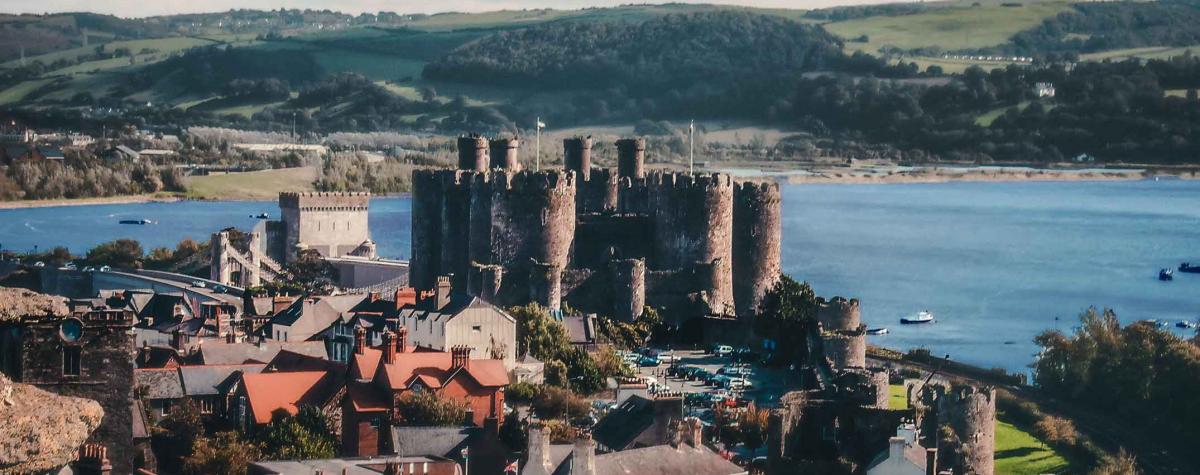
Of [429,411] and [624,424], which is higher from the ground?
[429,411]

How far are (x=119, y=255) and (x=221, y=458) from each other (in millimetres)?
44593

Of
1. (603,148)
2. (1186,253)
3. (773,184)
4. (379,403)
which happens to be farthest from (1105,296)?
(603,148)

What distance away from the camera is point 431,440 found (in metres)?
34.9

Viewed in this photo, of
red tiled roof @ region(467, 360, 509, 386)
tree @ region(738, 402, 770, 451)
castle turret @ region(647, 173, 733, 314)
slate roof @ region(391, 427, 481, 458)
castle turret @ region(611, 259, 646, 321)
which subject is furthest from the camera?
castle turret @ region(647, 173, 733, 314)

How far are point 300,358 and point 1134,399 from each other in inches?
772

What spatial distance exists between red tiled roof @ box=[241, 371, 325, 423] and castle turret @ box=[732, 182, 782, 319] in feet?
64.5

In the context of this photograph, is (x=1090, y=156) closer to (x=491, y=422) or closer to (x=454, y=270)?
(x=454, y=270)

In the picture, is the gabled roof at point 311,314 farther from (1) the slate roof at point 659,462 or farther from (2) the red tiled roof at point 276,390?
(1) the slate roof at point 659,462

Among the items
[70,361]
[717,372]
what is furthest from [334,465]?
[717,372]

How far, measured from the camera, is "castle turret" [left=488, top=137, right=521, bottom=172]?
59.7 meters

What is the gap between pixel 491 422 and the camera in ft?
119

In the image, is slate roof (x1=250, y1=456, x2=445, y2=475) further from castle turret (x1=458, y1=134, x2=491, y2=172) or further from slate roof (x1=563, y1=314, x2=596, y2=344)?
castle turret (x1=458, y1=134, x2=491, y2=172)

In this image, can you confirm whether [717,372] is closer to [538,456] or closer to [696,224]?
[696,224]

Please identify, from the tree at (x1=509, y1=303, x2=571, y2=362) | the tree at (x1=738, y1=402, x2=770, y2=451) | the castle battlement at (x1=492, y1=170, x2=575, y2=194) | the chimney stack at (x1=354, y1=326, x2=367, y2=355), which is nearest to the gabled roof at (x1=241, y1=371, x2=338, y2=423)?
the chimney stack at (x1=354, y1=326, x2=367, y2=355)
